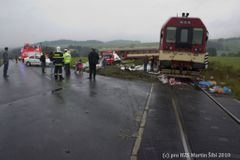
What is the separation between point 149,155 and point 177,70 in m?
14.7

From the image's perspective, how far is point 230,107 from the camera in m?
11.9

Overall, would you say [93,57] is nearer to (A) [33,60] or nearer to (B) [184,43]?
(B) [184,43]

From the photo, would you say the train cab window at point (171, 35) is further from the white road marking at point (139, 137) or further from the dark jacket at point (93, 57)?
the white road marking at point (139, 137)

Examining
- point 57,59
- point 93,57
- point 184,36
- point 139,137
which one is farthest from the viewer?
point 184,36

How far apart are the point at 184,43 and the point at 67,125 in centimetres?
1317

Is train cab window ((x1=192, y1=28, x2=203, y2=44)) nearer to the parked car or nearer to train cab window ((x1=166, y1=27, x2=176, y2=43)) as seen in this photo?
train cab window ((x1=166, y1=27, x2=176, y2=43))

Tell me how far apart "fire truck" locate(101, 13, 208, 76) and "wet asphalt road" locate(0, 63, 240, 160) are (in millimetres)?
6781

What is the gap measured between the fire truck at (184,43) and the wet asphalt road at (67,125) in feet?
23.6

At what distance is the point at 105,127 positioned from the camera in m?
7.77

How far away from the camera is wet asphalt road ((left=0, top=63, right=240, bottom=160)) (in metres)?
6.02

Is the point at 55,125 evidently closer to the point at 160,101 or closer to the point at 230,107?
the point at 160,101

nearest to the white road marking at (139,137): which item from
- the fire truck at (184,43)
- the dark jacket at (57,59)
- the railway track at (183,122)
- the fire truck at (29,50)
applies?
the railway track at (183,122)

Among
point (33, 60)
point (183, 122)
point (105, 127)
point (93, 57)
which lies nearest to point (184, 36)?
point (93, 57)

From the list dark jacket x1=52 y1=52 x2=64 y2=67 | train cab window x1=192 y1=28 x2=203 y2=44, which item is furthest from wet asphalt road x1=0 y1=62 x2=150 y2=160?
train cab window x1=192 y1=28 x2=203 y2=44
